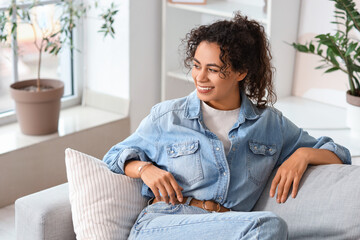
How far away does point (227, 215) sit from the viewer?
5.86 feet

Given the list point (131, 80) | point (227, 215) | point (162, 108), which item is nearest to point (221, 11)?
point (131, 80)

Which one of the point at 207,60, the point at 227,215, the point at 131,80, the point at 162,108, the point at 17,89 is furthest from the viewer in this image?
the point at 131,80

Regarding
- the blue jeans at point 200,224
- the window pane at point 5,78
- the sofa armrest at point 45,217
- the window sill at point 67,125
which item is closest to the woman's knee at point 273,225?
the blue jeans at point 200,224

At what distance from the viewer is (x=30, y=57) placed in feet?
11.2

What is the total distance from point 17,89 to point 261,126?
1532 millimetres

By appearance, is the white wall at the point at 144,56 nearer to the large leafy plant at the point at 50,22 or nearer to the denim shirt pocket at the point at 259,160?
the large leafy plant at the point at 50,22

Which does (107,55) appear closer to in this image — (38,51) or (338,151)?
(38,51)

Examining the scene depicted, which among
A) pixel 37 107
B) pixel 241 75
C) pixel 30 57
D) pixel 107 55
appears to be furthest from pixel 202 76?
pixel 30 57

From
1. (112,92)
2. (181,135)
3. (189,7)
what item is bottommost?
(112,92)

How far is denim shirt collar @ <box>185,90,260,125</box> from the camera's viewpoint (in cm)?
202

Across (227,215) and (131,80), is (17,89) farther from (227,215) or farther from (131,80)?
(227,215)

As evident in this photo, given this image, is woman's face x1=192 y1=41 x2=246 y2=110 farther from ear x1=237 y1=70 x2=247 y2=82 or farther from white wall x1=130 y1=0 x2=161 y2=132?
white wall x1=130 y1=0 x2=161 y2=132

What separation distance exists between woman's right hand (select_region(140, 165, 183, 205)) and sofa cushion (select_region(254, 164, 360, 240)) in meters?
0.29

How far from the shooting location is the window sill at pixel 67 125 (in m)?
3.07
